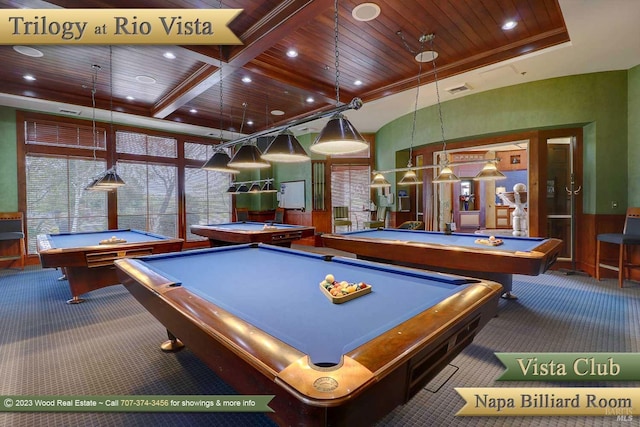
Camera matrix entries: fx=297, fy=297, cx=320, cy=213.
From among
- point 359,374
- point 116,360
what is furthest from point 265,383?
point 116,360

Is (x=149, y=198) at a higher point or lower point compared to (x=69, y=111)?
lower

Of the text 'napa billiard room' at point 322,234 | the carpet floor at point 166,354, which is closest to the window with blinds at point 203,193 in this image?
the text 'napa billiard room' at point 322,234

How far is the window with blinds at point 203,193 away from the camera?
26.5 feet

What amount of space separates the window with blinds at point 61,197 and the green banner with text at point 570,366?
308 inches

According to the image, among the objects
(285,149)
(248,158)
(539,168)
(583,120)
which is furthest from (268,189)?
(583,120)

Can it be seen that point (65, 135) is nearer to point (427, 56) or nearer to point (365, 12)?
point (365, 12)

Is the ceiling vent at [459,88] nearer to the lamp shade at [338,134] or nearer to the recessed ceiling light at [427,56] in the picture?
the recessed ceiling light at [427,56]

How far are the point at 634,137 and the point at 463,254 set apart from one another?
374 centimetres

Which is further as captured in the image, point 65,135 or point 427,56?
point 65,135

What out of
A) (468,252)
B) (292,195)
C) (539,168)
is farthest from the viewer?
(292,195)

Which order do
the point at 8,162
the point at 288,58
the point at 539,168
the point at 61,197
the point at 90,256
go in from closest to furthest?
the point at 90,256
the point at 288,58
the point at 539,168
the point at 8,162
the point at 61,197

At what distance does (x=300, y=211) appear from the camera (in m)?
8.50

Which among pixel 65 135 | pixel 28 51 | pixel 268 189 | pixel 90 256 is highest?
pixel 28 51

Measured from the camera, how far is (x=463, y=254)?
9.26 feet
